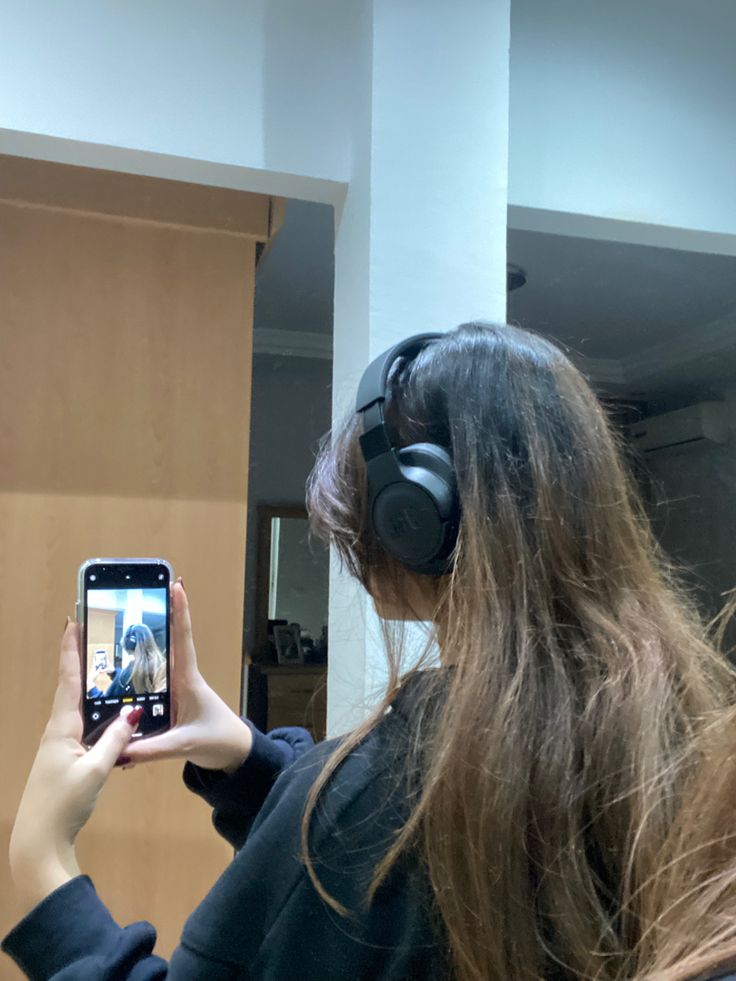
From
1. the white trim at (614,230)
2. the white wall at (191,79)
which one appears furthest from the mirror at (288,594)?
the white wall at (191,79)

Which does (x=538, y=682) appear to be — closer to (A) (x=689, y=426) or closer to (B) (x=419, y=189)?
(B) (x=419, y=189)

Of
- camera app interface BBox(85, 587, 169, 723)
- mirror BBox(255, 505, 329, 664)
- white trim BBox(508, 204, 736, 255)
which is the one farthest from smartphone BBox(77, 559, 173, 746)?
mirror BBox(255, 505, 329, 664)

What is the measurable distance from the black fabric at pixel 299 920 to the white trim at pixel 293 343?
2.29m

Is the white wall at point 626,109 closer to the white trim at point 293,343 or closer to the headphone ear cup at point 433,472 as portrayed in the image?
the headphone ear cup at point 433,472

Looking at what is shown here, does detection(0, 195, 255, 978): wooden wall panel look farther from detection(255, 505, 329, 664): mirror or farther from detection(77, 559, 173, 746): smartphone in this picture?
detection(255, 505, 329, 664): mirror

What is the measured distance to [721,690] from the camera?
1.71 ft

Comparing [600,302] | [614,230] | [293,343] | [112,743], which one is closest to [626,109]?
[614,230]

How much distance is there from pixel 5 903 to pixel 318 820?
34.4 inches

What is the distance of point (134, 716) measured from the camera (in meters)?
0.59

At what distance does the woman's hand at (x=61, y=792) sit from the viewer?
479mm

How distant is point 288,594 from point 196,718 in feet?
6.14

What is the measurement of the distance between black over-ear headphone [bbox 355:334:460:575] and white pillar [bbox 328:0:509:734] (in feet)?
1.28

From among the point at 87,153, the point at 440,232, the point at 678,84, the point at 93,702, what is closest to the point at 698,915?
the point at 93,702

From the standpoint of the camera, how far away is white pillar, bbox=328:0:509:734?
0.90m
